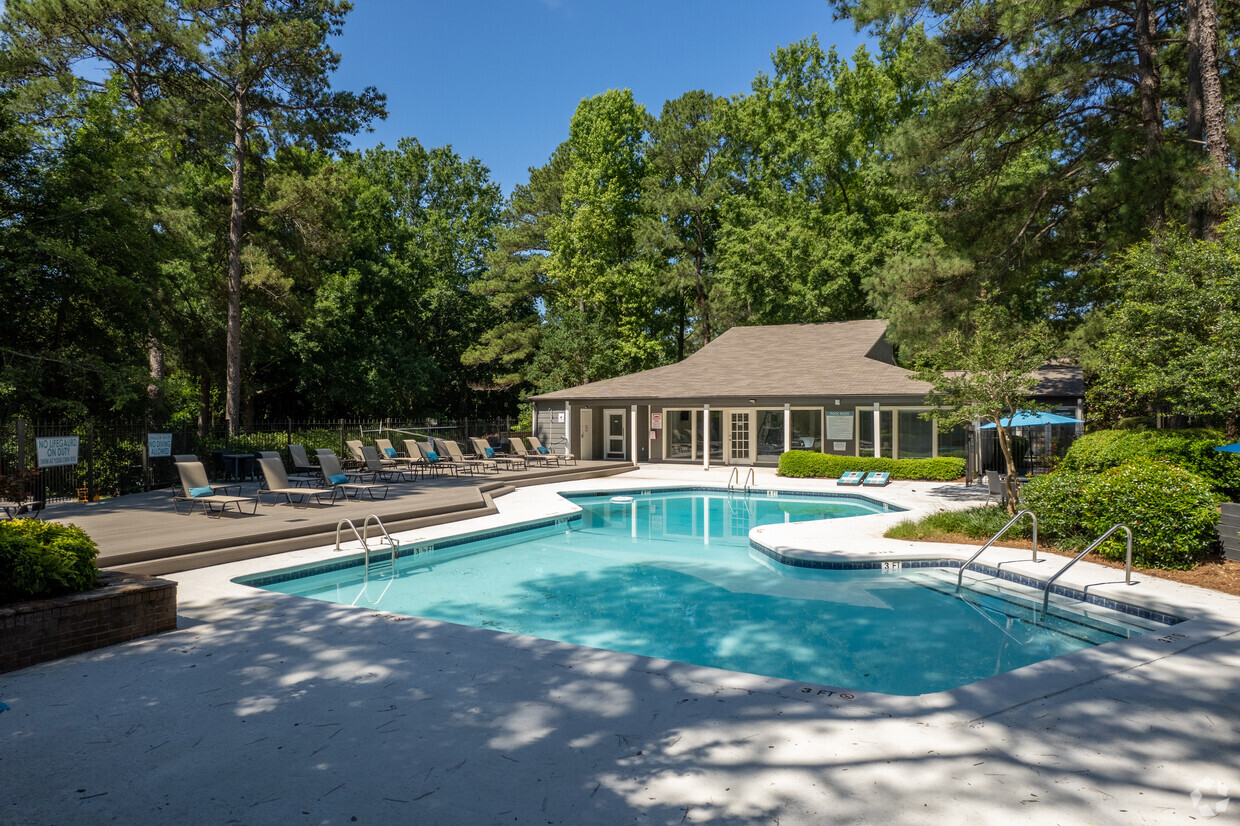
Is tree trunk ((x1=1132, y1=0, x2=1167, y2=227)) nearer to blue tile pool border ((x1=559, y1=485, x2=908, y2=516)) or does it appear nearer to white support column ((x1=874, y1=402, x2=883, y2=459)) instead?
white support column ((x1=874, y1=402, x2=883, y2=459))

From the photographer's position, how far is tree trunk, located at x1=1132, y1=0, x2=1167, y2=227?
1491 centimetres

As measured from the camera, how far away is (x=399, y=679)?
4.70 m

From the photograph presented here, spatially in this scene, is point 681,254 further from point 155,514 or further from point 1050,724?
point 1050,724

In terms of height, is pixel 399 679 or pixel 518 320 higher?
pixel 518 320

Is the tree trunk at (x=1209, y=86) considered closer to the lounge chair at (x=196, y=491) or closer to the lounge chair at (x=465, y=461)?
the lounge chair at (x=465, y=461)

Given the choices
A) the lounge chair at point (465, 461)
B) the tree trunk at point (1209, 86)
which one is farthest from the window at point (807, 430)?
the tree trunk at point (1209, 86)

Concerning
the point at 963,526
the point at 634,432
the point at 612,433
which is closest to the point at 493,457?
the point at 634,432

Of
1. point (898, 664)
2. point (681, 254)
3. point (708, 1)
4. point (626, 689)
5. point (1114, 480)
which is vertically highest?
point (708, 1)

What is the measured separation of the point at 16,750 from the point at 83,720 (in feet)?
1.22

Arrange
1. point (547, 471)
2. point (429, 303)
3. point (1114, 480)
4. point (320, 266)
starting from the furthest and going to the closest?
point (429, 303), point (320, 266), point (547, 471), point (1114, 480)

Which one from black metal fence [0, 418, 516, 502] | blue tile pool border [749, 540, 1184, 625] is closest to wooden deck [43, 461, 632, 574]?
black metal fence [0, 418, 516, 502]

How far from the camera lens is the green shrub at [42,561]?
201 inches

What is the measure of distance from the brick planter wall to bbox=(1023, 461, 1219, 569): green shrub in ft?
33.5

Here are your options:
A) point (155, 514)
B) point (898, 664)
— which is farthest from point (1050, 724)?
point (155, 514)
